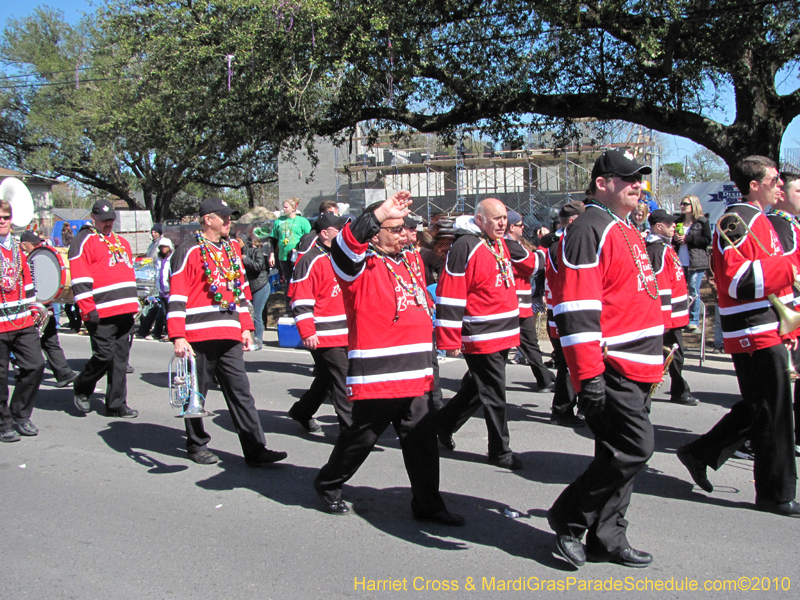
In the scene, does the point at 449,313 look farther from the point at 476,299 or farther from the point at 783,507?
the point at 783,507

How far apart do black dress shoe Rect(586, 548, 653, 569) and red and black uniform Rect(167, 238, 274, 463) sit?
277 cm

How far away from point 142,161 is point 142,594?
3315 centimetres

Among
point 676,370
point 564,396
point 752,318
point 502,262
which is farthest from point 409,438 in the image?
point 676,370

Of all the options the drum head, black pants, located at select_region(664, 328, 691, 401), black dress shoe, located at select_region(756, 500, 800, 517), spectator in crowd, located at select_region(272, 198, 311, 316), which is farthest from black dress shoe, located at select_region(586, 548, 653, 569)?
spectator in crowd, located at select_region(272, 198, 311, 316)

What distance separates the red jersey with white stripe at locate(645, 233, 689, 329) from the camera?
6.46 meters

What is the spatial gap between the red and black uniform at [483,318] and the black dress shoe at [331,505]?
1339 millimetres

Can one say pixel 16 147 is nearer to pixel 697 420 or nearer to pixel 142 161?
pixel 142 161

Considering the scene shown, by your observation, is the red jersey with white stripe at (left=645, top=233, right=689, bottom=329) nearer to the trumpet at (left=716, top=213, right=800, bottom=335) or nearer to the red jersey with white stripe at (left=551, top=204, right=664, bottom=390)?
the trumpet at (left=716, top=213, right=800, bottom=335)

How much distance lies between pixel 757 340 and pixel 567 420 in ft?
8.04

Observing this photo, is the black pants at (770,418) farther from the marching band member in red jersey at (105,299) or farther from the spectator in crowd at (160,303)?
the spectator in crowd at (160,303)

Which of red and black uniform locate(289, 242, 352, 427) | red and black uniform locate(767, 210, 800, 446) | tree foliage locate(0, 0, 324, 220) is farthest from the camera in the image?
tree foliage locate(0, 0, 324, 220)

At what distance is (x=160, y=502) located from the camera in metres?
4.84

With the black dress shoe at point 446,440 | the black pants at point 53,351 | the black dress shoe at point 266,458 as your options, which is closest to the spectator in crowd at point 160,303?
the black pants at point 53,351

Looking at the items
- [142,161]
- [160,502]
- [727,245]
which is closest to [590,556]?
[727,245]
